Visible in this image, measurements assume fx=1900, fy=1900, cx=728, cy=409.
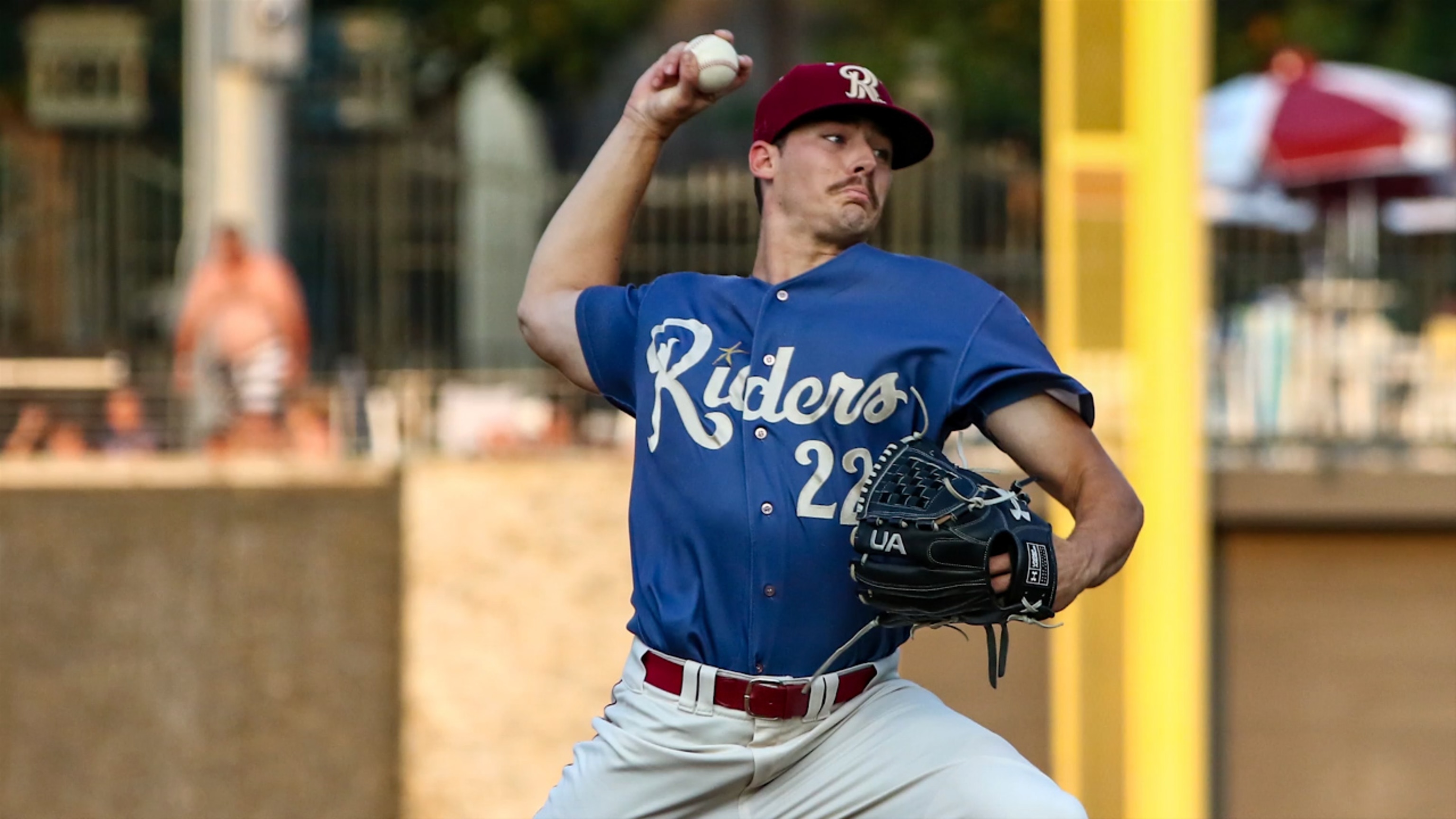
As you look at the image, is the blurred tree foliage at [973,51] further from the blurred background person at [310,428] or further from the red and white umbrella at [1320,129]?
the blurred background person at [310,428]

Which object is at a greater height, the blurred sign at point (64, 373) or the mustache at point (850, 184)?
the mustache at point (850, 184)

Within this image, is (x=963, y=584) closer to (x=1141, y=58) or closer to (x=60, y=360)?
(x=1141, y=58)

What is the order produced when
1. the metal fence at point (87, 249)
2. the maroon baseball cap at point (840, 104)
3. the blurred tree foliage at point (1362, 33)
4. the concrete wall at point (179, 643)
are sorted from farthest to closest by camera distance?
the blurred tree foliage at point (1362, 33) → the metal fence at point (87, 249) → the concrete wall at point (179, 643) → the maroon baseball cap at point (840, 104)

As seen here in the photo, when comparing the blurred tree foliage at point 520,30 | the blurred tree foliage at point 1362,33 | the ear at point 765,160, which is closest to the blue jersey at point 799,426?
the ear at point 765,160

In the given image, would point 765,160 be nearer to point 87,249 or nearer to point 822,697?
point 822,697

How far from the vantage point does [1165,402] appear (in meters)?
6.71

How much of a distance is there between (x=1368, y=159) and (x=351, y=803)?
7296 mm

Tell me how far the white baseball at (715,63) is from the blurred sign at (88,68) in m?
11.9

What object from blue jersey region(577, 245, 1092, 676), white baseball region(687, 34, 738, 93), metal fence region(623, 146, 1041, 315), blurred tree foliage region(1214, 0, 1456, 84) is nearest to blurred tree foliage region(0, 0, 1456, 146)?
blurred tree foliage region(1214, 0, 1456, 84)

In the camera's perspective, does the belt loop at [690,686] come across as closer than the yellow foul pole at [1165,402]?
Yes

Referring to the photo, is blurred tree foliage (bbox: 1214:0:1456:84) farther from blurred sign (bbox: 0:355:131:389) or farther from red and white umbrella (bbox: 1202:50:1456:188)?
blurred sign (bbox: 0:355:131:389)

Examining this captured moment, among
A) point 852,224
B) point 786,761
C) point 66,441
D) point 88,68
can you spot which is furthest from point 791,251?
point 88,68

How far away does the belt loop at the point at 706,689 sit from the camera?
357 cm

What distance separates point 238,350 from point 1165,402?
4.30 metres
